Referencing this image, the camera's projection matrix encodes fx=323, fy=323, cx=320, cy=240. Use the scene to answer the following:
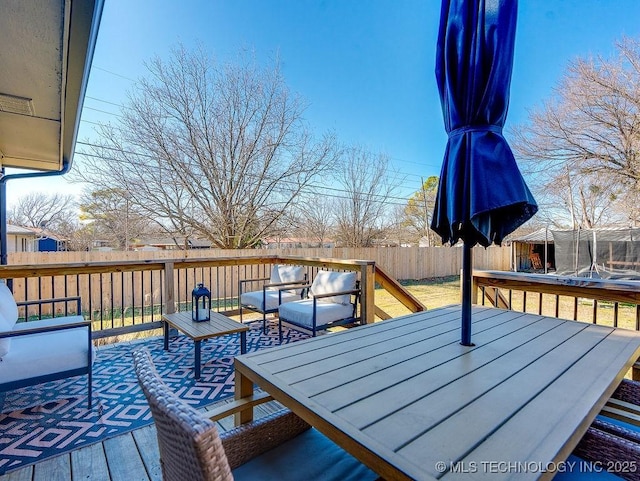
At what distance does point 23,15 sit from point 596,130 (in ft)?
39.1

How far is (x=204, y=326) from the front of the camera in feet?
10.1

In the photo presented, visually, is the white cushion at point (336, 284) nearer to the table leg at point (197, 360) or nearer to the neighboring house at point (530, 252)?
the table leg at point (197, 360)

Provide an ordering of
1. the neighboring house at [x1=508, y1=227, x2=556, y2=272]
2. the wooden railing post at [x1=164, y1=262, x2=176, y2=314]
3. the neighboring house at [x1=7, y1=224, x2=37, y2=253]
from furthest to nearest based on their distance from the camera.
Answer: the neighboring house at [x1=508, y1=227, x2=556, y2=272] → the neighboring house at [x1=7, y1=224, x2=37, y2=253] → the wooden railing post at [x1=164, y1=262, x2=176, y2=314]

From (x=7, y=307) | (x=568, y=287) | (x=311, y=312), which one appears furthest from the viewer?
(x=311, y=312)

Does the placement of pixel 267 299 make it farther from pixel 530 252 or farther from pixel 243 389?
pixel 530 252

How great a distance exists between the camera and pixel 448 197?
1.51m

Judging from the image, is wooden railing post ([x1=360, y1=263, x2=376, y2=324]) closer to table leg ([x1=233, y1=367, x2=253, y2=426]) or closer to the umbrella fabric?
the umbrella fabric

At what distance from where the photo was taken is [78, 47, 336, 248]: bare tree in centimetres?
764

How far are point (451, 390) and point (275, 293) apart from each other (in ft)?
10.9

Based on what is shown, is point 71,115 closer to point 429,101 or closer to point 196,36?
point 196,36

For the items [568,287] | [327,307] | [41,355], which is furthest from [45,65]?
[568,287]

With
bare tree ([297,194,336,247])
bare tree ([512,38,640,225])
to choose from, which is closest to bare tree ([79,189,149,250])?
bare tree ([297,194,336,247])

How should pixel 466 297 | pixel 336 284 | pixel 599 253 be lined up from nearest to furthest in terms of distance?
pixel 466 297
pixel 336 284
pixel 599 253

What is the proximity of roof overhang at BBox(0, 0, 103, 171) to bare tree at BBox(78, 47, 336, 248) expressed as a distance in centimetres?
485
